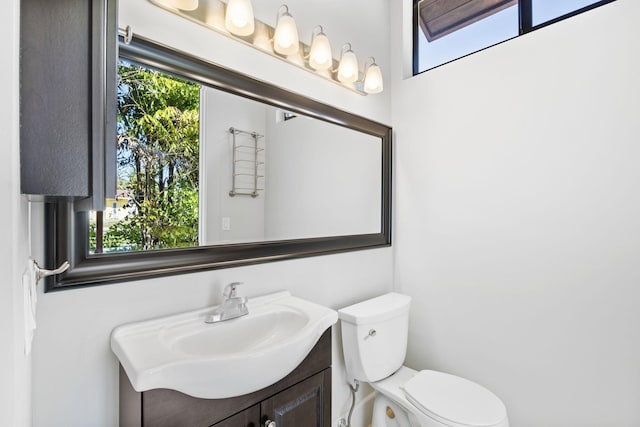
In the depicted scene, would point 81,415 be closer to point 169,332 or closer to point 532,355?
point 169,332

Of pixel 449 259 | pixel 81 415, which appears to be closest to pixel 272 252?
pixel 81 415

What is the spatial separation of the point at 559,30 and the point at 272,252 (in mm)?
1659

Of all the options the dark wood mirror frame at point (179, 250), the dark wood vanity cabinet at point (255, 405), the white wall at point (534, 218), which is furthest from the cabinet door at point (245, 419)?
the white wall at point (534, 218)

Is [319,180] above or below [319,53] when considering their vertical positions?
below

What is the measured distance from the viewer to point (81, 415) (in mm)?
878

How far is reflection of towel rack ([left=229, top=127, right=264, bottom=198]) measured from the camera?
4.18ft

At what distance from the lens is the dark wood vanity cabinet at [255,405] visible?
2.48ft

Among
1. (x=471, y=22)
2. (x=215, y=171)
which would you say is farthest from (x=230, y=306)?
(x=471, y=22)

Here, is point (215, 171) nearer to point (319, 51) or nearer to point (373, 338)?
point (319, 51)

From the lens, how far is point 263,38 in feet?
4.25

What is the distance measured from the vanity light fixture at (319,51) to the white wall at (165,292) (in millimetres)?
72

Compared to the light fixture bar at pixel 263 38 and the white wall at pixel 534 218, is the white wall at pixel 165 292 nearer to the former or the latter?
the light fixture bar at pixel 263 38

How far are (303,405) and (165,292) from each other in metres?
0.61

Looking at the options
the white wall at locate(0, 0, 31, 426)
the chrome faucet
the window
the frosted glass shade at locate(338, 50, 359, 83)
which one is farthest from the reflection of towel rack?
the window
